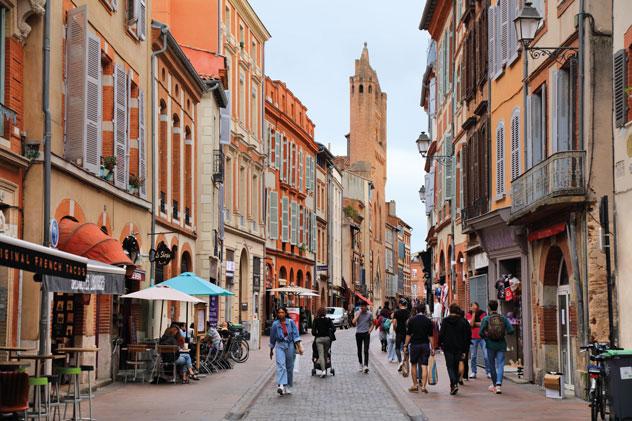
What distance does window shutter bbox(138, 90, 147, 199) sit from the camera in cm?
2586

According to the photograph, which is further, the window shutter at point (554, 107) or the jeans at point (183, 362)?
the jeans at point (183, 362)

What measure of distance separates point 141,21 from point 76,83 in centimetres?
687

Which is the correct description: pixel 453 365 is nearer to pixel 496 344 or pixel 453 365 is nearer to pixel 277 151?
pixel 496 344

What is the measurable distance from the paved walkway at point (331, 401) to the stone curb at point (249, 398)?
0.12 m

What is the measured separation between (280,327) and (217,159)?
17364mm

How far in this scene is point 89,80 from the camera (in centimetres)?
2023

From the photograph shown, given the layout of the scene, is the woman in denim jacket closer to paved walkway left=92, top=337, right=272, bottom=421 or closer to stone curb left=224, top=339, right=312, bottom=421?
stone curb left=224, top=339, right=312, bottom=421

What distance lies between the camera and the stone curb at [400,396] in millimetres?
16562

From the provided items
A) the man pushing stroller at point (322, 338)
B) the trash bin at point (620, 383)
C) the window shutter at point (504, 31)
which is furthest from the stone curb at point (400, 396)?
the window shutter at point (504, 31)

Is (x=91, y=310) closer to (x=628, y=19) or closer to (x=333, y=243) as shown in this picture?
(x=628, y=19)

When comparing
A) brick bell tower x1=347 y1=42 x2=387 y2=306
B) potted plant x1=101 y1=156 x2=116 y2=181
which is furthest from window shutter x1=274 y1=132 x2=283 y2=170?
brick bell tower x1=347 y1=42 x2=387 y2=306

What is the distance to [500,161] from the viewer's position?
86.0 ft

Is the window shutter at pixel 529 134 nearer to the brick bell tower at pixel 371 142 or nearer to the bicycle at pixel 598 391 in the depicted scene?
the bicycle at pixel 598 391

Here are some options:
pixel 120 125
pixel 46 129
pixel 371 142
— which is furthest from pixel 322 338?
pixel 371 142
